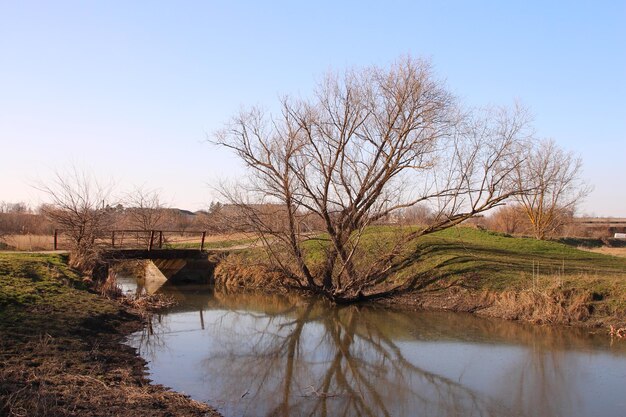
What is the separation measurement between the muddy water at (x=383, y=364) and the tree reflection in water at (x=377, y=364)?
0.09ft

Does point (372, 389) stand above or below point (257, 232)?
below

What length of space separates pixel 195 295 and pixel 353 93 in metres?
10.4

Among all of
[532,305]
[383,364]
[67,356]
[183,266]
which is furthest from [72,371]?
[183,266]

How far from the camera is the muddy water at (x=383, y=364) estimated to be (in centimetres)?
976

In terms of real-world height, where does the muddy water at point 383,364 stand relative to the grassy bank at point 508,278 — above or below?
below

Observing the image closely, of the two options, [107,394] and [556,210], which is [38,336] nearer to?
[107,394]

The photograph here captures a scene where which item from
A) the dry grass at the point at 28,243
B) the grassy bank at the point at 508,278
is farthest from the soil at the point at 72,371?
the dry grass at the point at 28,243

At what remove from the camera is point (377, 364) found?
12.8 metres

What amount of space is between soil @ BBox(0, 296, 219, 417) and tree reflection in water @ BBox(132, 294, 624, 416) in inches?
36.5

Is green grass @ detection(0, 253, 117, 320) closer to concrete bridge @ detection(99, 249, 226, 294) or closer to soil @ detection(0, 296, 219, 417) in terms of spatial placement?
soil @ detection(0, 296, 219, 417)

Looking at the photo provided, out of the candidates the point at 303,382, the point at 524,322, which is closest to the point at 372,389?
the point at 303,382

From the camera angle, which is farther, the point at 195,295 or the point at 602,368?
the point at 195,295

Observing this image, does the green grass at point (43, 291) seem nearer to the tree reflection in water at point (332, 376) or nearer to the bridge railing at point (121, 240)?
A: the tree reflection in water at point (332, 376)

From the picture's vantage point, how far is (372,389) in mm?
10742
